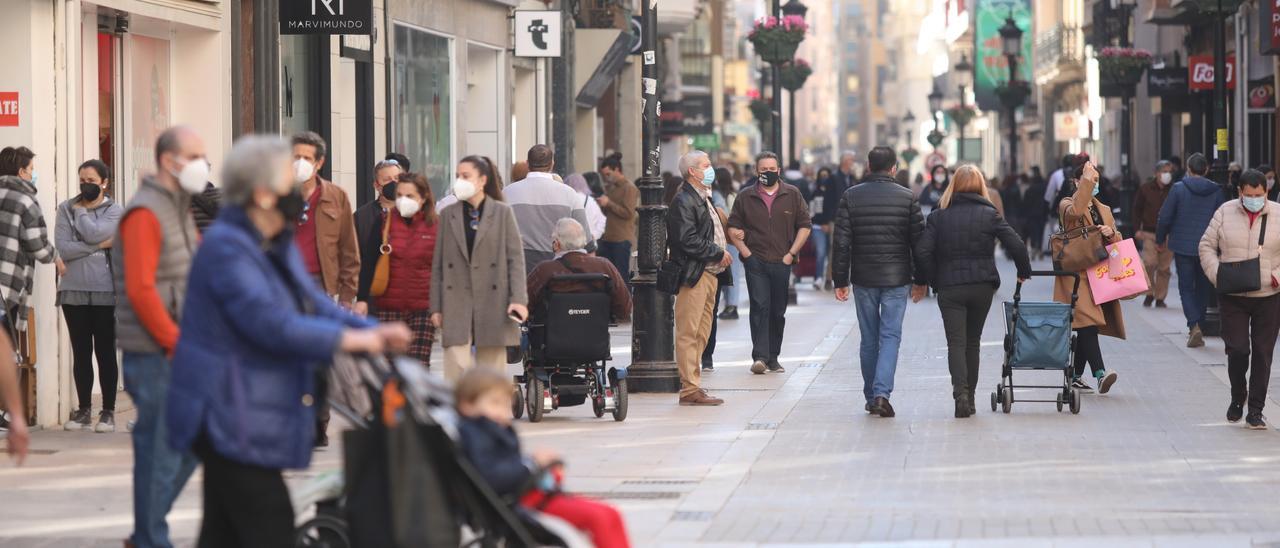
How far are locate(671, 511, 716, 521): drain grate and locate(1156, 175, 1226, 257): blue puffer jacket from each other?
1240cm

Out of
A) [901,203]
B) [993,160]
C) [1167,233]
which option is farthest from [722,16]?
[901,203]

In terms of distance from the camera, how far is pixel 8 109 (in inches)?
541

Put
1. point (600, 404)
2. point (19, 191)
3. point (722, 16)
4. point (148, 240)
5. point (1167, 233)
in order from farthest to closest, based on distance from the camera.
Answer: point (722, 16), point (1167, 233), point (600, 404), point (19, 191), point (148, 240)

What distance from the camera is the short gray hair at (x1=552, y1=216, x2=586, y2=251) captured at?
1408 centimetres

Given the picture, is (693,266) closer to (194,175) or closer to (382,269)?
(382,269)

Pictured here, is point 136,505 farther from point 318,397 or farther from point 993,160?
point 993,160

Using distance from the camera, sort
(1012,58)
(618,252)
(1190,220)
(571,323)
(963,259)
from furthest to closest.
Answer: (1012,58) < (618,252) < (1190,220) < (963,259) < (571,323)

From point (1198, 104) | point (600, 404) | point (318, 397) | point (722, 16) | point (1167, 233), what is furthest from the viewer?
point (722, 16)

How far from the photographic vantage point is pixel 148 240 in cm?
827

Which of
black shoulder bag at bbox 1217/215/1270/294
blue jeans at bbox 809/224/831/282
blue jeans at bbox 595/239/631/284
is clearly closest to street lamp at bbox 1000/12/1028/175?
blue jeans at bbox 809/224/831/282

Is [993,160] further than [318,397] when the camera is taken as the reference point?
Yes

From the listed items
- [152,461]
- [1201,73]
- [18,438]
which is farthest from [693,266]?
[1201,73]

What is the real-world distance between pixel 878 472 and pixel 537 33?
52.4ft

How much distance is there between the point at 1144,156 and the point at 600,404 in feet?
133
